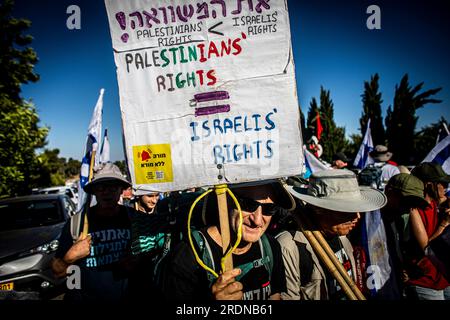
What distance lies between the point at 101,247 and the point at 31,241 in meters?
2.80

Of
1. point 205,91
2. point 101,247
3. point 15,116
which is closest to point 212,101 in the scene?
point 205,91

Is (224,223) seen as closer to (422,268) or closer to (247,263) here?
(247,263)

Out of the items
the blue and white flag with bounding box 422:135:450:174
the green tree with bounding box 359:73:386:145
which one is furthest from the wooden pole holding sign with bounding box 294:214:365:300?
the green tree with bounding box 359:73:386:145

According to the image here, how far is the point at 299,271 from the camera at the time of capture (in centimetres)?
191

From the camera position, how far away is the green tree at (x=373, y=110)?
82.1 feet

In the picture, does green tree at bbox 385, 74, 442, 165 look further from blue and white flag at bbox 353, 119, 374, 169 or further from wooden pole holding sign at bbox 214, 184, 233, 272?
wooden pole holding sign at bbox 214, 184, 233, 272

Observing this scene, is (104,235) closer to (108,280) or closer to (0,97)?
(108,280)

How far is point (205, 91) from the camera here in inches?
62.7

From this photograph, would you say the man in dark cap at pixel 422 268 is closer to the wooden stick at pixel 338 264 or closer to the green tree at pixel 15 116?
the wooden stick at pixel 338 264

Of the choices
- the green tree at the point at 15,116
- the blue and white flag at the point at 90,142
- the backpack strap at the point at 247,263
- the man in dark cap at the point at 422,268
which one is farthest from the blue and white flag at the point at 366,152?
the green tree at the point at 15,116

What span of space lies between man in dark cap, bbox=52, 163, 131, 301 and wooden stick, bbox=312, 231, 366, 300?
5.60 feet

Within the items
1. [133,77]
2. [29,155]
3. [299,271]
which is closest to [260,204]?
[299,271]

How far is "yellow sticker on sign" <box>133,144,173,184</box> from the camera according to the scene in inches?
63.4

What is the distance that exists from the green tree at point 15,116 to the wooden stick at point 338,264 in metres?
8.63
